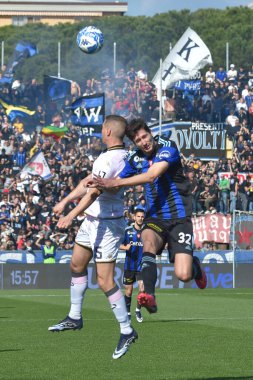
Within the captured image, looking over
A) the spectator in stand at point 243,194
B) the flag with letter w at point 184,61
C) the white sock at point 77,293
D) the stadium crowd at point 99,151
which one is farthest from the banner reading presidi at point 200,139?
the white sock at point 77,293

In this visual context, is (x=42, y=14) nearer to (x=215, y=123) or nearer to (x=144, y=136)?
(x=215, y=123)

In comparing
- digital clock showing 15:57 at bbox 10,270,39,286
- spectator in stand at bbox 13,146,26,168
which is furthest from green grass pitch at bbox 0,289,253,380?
spectator in stand at bbox 13,146,26,168

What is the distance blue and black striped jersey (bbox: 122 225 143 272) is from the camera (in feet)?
64.4

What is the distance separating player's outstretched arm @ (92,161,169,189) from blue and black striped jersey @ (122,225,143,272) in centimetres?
889

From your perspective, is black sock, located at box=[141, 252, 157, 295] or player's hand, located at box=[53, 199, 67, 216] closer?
player's hand, located at box=[53, 199, 67, 216]

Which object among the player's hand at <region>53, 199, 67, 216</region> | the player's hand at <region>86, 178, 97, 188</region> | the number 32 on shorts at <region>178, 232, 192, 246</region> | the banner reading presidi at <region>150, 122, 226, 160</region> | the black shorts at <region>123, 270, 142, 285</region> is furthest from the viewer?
the banner reading presidi at <region>150, 122, 226, 160</region>

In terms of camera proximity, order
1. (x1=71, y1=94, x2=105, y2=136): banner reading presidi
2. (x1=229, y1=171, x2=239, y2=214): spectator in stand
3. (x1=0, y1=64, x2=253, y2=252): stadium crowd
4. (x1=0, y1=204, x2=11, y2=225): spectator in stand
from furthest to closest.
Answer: (x1=71, y1=94, x2=105, y2=136): banner reading presidi → (x1=229, y1=171, x2=239, y2=214): spectator in stand → (x1=0, y1=64, x2=253, y2=252): stadium crowd → (x1=0, y1=204, x2=11, y2=225): spectator in stand

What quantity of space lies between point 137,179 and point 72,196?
0.96 meters

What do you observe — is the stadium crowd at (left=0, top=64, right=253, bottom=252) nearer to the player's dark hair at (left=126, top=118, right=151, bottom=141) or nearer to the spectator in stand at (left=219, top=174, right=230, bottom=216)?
the spectator in stand at (left=219, top=174, right=230, bottom=216)

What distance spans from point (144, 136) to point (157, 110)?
29.8 meters

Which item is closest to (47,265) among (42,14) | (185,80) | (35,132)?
(35,132)

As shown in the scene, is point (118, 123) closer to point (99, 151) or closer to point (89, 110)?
point (99, 151)

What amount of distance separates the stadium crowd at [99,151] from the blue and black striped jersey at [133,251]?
39.1ft

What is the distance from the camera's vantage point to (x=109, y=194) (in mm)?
11320
